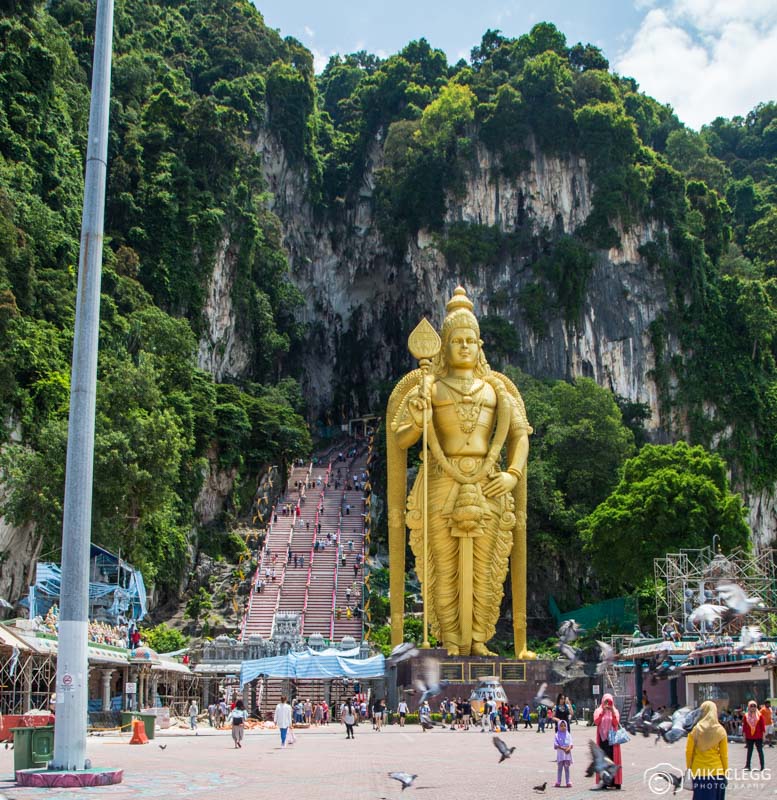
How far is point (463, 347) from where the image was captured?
22.6 metres

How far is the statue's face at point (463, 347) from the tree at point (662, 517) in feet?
32.0

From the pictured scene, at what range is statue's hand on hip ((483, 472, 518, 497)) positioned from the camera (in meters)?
21.9

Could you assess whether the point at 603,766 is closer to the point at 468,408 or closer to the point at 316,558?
the point at 468,408

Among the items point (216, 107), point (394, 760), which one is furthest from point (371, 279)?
point (394, 760)

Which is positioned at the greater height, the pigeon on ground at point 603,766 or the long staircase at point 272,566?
the long staircase at point 272,566

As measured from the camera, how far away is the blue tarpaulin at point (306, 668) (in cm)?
2122

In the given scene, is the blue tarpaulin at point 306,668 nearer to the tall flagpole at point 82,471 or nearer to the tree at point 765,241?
the tall flagpole at point 82,471

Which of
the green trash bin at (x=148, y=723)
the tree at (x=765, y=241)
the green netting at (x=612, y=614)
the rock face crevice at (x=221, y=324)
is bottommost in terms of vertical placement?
the green trash bin at (x=148, y=723)

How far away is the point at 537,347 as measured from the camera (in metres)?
46.5

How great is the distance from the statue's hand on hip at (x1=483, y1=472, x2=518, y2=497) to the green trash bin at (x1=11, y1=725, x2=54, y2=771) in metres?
13.2

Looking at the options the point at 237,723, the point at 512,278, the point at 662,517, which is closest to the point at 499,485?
the point at 237,723

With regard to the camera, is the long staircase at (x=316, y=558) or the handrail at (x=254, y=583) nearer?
→ the handrail at (x=254, y=583)

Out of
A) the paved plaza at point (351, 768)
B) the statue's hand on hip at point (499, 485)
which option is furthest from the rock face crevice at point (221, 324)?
the paved plaza at point (351, 768)

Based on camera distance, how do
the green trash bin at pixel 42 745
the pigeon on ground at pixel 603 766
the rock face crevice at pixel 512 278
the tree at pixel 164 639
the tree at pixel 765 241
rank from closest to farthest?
the pigeon on ground at pixel 603 766 → the green trash bin at pixel 42 745 → the tree at pixel 164 639 → the rock face crevice at pixel 512 278 → the tree at pixel 765 241
